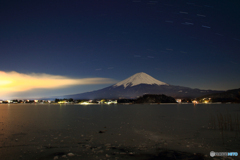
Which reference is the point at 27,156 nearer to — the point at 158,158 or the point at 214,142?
the point at 158,158

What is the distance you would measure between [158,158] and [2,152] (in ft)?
40.0

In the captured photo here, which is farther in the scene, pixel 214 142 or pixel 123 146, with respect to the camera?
pixel 214 142

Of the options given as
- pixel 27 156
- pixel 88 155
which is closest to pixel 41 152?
pixel 27 156

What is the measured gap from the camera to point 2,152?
50.4ft

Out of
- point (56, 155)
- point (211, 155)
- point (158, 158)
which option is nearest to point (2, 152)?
point (56, 155)

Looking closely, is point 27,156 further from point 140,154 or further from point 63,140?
point 140,154

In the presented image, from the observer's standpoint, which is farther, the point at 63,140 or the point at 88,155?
the point at 63,140

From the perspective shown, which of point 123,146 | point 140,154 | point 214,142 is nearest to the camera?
point 140,154

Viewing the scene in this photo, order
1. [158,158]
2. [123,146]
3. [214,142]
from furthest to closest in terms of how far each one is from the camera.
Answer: [214,142] → [123,146] → [158,158]

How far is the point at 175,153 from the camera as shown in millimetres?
15062

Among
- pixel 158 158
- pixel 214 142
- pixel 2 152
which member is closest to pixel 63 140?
pixel 2 152

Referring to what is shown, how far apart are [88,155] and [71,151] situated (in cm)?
193

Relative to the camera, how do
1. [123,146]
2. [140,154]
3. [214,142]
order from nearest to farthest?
[140,154] → [123,146] → [214,142]

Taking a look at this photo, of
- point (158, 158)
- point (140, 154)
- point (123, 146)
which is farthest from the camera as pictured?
point (123, 146)
